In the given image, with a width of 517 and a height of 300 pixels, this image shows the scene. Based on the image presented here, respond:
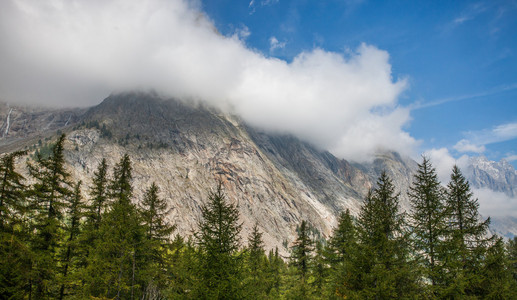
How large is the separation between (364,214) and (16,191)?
22.8 meters

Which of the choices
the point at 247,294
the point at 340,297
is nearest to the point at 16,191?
the point at 247,294

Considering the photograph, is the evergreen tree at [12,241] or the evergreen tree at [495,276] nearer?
the evergreen tree at [12,241]

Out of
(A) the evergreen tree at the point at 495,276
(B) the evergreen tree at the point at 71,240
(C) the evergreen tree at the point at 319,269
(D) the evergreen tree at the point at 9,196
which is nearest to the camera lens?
(D) the evergreen tree at the point at 9,196

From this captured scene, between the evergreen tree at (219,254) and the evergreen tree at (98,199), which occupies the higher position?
the evergreen tree at (98,199)

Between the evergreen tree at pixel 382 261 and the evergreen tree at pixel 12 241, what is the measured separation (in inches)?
737

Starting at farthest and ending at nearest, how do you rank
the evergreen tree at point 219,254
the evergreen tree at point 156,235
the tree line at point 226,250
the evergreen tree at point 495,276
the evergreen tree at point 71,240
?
the evergreen tree at point 156,235 < the evergreen tree at point 71,240 < the evergreen tree at point 495,276 < the evergreen tree at point 219,254 < the tree line at point 226,250

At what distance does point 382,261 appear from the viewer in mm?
17500

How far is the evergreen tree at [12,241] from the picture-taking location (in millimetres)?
16122

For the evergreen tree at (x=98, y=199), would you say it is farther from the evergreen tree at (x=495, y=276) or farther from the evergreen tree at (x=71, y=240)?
the evergreen tree at (x=495, y=276)

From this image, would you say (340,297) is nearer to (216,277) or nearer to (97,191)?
(216,277)

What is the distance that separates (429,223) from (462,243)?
89.7 inches

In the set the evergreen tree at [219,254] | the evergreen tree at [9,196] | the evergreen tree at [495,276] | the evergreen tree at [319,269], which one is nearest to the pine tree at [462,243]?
the evergreen tree at [495,276]

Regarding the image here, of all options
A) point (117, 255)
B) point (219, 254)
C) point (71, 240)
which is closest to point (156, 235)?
point (117, 255)

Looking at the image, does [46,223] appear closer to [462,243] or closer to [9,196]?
[9,196]
